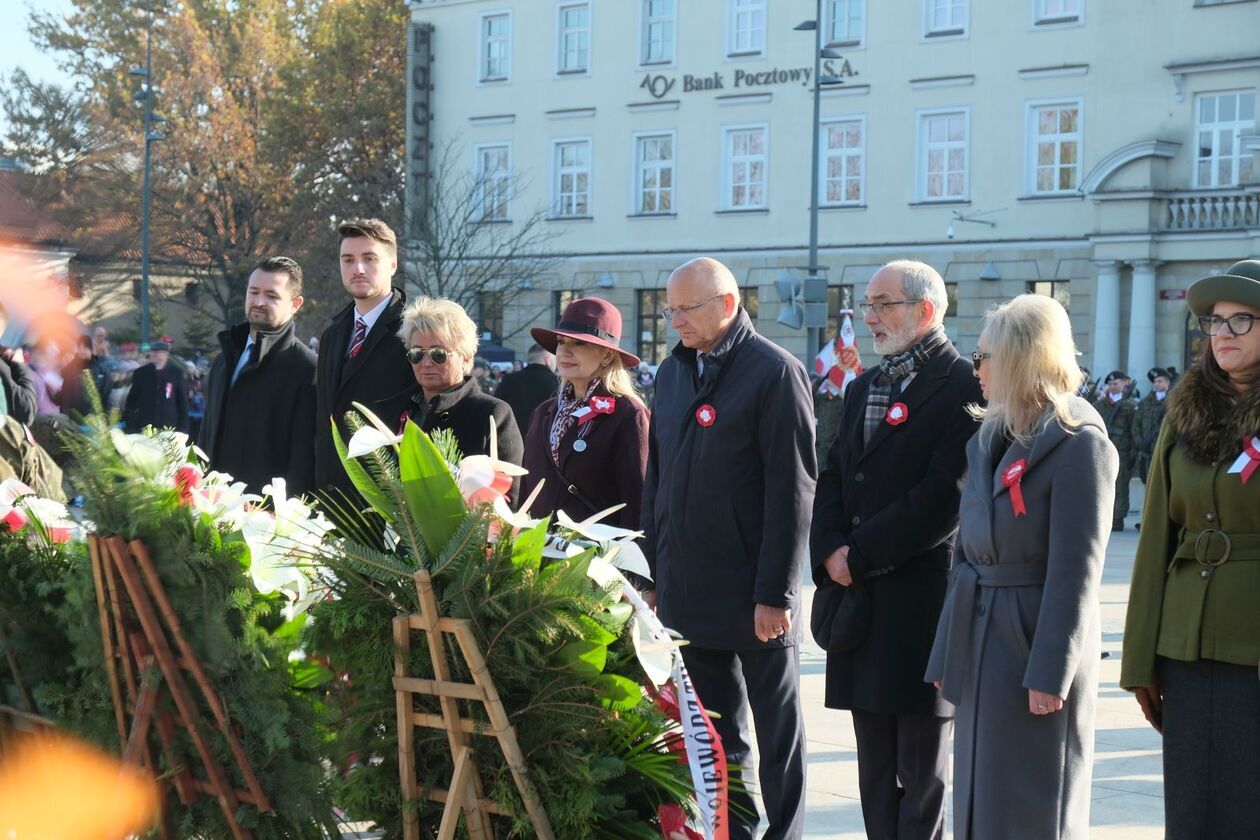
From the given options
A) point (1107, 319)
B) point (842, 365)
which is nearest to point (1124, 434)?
point (842, 365)

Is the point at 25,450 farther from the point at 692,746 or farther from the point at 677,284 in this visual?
the point at 692,746

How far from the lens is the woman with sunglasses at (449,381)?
6.14 m

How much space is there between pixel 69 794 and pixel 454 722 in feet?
4.16

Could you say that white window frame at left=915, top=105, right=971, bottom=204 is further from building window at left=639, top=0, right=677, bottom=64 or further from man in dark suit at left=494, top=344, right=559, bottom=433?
man in dark suit at left=494, top=344, right=559, bottom=433

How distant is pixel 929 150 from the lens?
37344mm

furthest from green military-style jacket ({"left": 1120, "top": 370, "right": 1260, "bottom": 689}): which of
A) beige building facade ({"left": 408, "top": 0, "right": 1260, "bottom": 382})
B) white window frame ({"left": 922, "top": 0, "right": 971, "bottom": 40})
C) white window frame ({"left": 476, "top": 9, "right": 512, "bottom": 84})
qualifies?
white window frame ({"left": 476, "top": 9, "right": 512, "bottom": 84})

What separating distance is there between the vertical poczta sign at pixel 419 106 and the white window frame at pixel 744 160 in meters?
8.48

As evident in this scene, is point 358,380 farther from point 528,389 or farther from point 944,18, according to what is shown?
point 944,18

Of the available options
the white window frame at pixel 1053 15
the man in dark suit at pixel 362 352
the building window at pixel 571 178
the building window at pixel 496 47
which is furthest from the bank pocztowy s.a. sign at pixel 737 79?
the man in dark suit at pixel 362 352

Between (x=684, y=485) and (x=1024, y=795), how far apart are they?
63.2 inches

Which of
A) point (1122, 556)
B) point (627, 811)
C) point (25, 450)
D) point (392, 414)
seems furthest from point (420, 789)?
point (1122, 556)

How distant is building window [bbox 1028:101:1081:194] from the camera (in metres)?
35.4

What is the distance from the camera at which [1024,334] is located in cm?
470

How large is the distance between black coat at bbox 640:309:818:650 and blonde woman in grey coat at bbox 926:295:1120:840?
2.58 feet
